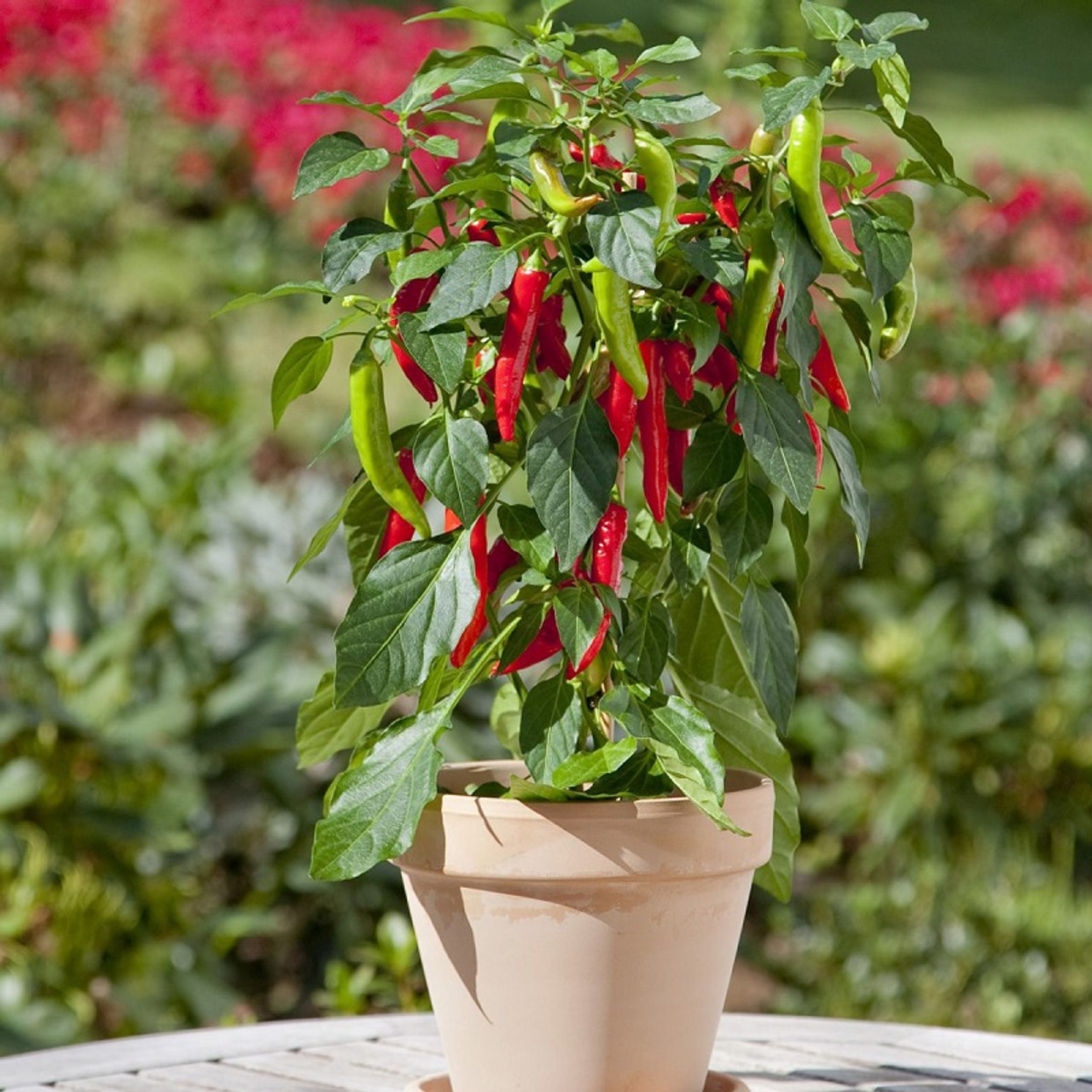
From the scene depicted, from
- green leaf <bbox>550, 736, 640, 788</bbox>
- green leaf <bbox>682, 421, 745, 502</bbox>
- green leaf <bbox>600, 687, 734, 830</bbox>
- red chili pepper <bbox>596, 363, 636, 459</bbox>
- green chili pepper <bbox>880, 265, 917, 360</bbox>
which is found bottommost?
green leaf <bbox>550, 736, 640, 788</bbox>

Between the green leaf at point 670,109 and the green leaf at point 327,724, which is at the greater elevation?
the green leaf at point 670,109

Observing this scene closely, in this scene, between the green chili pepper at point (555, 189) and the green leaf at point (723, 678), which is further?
the green leaf at point (723, 678)

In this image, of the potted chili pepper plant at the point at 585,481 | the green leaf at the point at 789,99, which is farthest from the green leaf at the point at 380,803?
the green leaf at the point at 789,99

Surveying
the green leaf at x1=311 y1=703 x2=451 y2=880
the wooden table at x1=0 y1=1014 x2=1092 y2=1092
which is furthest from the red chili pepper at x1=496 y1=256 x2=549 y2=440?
the wooden table at x1=0 y1=1014 x2=1092 y2=1092

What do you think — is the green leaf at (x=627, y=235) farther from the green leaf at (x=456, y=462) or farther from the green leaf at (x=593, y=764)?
the green leaf at (x=593, y=764)

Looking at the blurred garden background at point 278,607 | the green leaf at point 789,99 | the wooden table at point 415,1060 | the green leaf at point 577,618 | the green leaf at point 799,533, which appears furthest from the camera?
the blurred garden background at point 278,607

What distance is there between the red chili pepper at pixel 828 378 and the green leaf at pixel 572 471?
0.21 m

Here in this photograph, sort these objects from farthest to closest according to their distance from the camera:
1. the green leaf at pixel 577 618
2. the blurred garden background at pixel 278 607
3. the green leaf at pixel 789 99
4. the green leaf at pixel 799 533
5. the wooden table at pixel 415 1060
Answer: the blurred garden background at pixel 278 607, the wooden table at pixel 415 1060, the green leaf at pixel 799 533, the green leaf at pixel 577 618, the green leaf at pixel 789 99

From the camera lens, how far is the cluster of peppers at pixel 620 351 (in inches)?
44.1

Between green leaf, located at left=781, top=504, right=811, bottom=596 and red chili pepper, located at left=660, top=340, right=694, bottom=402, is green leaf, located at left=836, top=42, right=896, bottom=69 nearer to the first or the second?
red chili pepper, located at left=660, top=340, right=694, bottom=402

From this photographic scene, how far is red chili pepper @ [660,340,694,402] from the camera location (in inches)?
47.1

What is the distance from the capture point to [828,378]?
1276 millimetres

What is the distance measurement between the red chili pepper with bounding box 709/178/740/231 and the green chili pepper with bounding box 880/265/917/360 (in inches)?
5.2

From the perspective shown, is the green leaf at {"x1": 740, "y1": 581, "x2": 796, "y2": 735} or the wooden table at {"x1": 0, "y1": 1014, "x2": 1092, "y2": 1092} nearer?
the green leaf at {"x1": 740, "y1": 581, "x2": 796, "y2": 735}
